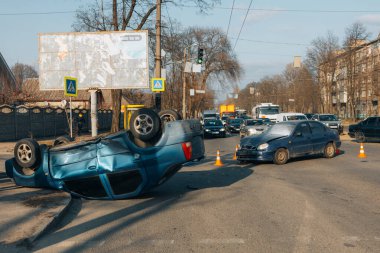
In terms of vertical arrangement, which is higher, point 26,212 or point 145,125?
point 145,125

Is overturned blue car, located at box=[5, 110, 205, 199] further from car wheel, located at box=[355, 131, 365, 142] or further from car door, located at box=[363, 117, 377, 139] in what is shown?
car wheel, located at box=[355, 131, 365, 142]

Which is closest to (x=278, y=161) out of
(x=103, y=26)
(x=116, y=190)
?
(x=116, y=190)

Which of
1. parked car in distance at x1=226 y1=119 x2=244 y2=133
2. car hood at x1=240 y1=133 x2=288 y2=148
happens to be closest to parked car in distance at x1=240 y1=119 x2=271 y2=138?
parked car in distance at x1=226 y1=119 x2=244 y2=133

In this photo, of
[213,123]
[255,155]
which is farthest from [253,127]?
[255,155]

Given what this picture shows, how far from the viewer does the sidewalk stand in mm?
5832

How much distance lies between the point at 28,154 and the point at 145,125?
2.87 metres

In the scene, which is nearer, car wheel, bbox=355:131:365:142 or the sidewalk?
the sidewalk

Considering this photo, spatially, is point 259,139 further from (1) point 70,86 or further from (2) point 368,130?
(2) point 368,130

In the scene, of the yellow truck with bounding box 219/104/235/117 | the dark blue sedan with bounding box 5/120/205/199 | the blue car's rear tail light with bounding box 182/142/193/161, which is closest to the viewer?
the dark blue sedan with bounding box 5/120/205/199

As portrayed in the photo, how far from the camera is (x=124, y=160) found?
809cm

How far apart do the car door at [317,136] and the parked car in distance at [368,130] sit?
8.99 meters

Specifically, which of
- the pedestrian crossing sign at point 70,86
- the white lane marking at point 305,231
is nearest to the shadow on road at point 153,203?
the white lane marking at point 305,231

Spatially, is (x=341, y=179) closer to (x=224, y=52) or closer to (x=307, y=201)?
(x=307, y=201)

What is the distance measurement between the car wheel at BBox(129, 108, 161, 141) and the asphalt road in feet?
4.45
